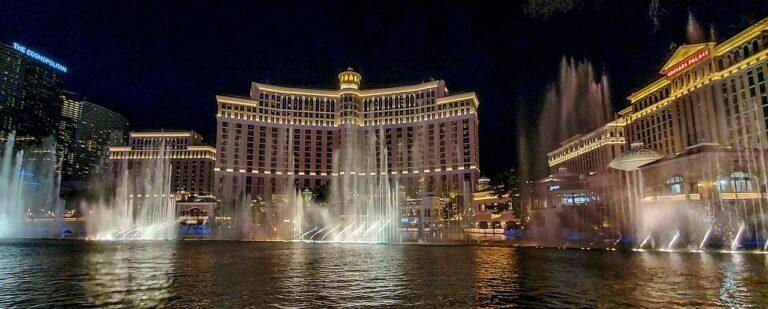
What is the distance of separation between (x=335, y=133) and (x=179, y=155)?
189ft

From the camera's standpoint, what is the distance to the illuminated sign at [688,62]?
75.2 metres

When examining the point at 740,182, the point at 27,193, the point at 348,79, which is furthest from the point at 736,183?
the point at 27,193

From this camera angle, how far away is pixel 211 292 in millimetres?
15453

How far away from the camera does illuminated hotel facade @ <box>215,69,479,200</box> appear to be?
126 meters

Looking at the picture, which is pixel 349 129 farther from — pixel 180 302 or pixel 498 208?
pixel 180 302

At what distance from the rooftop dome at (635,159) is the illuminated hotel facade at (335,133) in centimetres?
6210

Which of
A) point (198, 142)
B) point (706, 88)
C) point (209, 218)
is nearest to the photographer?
point (706, 88)

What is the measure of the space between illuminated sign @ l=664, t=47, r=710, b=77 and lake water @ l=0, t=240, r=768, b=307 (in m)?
62.6

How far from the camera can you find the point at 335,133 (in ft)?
452

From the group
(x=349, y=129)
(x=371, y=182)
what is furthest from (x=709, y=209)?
(x=349, y=129)

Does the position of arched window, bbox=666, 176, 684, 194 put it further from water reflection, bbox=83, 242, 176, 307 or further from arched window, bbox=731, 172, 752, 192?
water reflection, bbox=83, 242, 176, 307

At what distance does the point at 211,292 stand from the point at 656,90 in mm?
101365

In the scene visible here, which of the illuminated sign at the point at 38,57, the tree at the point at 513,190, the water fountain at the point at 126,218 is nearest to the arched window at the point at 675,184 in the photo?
the tree at the point at 513,190

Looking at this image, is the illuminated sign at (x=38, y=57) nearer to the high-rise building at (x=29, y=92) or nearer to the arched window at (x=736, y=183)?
the high-rise building at (x=29, y=92)
